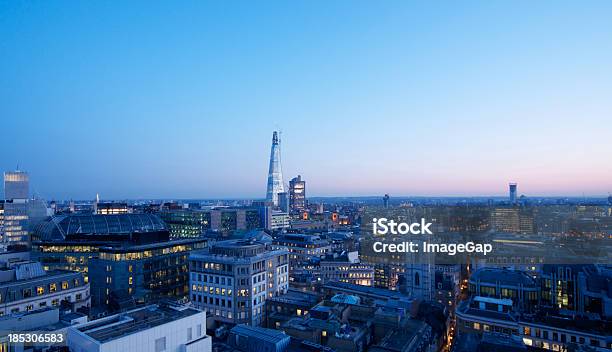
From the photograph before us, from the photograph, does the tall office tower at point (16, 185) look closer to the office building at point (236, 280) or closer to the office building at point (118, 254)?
the office building at point (118, 254)

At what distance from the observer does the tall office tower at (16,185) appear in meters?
181

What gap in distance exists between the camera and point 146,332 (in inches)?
1000

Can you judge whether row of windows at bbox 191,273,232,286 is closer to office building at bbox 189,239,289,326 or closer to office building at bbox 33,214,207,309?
office building at bbox 189,239,289,326

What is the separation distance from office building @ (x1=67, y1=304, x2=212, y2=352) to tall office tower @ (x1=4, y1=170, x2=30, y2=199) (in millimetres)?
194771

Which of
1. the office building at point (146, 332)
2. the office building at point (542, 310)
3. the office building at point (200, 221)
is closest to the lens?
the office building at point (146, 332)

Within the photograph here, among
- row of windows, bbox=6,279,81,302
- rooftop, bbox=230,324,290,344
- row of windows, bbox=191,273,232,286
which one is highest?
row of windows, bbox=6,279,81,302

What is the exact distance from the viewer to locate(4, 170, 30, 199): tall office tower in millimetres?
181250

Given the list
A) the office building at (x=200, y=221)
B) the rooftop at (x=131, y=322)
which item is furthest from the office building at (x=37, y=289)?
the office building at (x=200, y=221)

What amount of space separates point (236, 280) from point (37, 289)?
25268mm

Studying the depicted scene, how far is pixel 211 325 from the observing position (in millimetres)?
50875

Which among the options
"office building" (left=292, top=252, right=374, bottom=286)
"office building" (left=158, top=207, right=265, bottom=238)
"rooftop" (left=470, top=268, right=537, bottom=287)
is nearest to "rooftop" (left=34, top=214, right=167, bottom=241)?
"office building" (left=292, top=252, right=374, bottom=286)

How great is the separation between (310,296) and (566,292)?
42579 mm

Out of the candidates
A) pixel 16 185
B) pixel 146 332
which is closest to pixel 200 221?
pixel 16 185

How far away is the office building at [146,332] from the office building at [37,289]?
24.7 meters
